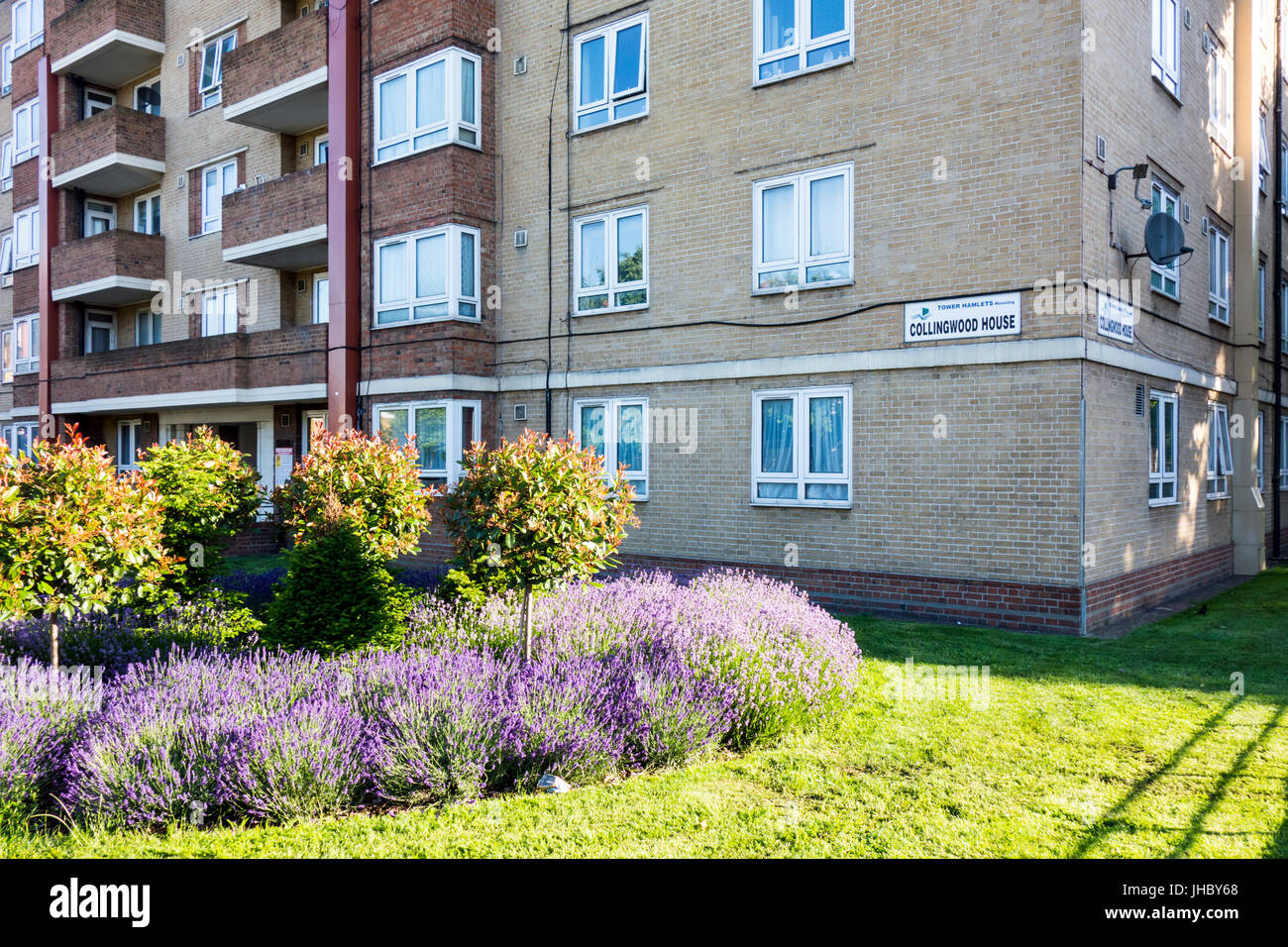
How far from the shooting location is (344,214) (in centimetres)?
1816

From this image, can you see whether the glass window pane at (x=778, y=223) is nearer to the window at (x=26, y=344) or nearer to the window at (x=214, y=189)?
the window at (x=214, y=189)

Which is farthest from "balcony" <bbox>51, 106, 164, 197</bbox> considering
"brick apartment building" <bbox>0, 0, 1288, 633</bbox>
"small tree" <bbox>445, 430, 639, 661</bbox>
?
"small tree" <bbox>445, 430, 639, 661</bbox>

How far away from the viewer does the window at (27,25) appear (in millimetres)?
29109

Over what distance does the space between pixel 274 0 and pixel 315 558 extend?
58.5ft

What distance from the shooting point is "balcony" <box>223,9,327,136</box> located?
19.0 meters

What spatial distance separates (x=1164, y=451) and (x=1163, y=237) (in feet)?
11.2

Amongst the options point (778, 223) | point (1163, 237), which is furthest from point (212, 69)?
point (1163, 237)

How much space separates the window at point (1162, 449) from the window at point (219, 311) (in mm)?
18810

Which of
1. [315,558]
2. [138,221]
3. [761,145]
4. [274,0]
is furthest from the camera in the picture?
[138,221]

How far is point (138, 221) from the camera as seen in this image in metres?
26.6

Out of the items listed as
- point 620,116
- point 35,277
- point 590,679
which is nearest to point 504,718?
point 590,679

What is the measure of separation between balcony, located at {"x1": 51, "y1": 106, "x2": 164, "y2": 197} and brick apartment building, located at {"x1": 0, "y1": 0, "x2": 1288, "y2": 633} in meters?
3.60

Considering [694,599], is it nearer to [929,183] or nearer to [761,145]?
[929,183]

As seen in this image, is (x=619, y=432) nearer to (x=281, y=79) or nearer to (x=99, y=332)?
(x=281, y=79)
